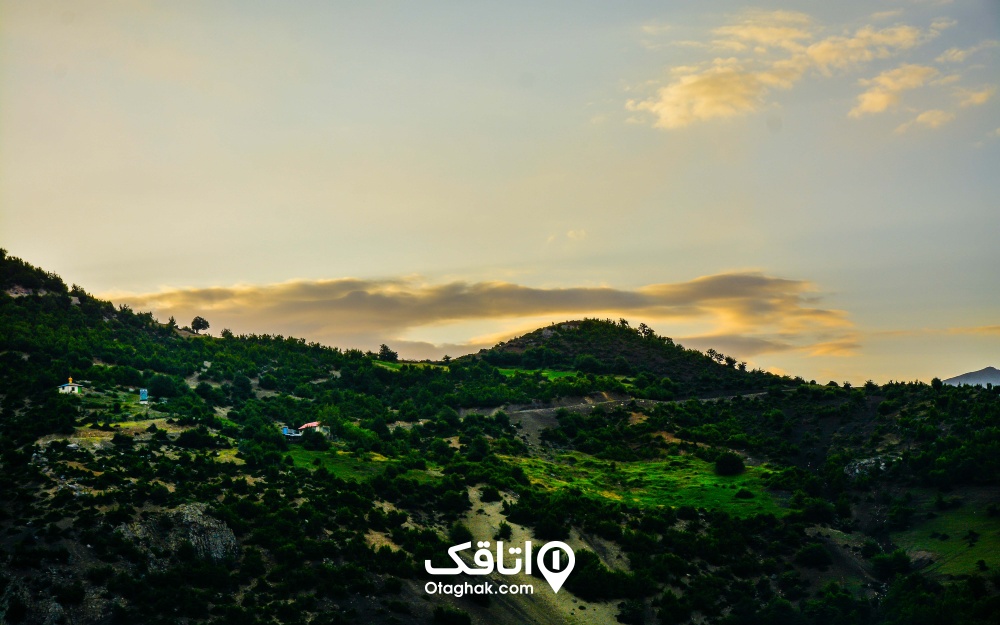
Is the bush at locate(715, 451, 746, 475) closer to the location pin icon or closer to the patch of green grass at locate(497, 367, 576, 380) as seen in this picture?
the location pin icon

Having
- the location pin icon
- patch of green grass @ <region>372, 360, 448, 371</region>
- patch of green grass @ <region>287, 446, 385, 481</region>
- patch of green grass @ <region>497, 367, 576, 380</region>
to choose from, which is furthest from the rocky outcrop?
patch of green grass @ <region>497, 367, 576, 380</region>

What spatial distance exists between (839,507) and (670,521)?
18.1m

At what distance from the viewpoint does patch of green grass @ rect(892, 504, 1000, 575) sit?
85.4m

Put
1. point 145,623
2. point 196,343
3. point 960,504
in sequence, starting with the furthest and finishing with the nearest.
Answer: point 196,343
point 960,504
point 145,623

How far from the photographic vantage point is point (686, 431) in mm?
129875

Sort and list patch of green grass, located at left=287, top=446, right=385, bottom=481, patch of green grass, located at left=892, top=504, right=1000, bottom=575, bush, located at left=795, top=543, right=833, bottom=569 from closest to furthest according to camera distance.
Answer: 1. patch of green grass, located at left=892, top=504, right=1000, bottom=575
2. bush, located at left=795, top=543, right=833, bottom=569
3. patch of green grass, located at left=287, top=446, right=385, bottom=481

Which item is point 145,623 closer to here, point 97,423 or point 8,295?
point 97,423

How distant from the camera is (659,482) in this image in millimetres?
113500

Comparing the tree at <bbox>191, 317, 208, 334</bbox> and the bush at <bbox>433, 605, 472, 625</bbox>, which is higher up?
the tree at <bbox>191, 317, 208, 334</bbox>

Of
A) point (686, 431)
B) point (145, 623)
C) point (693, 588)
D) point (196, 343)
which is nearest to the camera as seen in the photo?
point (145, 623)

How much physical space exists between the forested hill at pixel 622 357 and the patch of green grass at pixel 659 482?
3627cm

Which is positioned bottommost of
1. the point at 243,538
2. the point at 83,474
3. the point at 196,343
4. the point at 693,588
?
the point at 693,588

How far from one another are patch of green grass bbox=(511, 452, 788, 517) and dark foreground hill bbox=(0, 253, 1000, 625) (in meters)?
0.44

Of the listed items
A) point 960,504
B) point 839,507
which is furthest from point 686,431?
point 960,504
